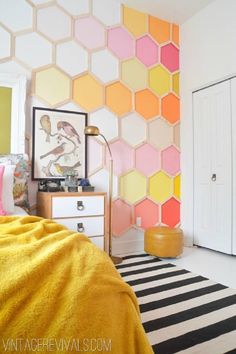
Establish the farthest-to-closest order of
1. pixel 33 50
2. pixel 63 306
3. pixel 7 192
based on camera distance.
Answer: pixel 33 50 < pixel 7 192 < pixel 63 306

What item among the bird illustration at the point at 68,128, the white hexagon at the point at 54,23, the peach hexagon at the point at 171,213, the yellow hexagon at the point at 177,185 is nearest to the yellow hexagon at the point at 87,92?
the bird illustration at the point at 68,128

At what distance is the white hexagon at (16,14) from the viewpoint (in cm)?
237

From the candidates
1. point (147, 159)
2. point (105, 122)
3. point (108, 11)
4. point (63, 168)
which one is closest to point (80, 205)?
point (63, 168)

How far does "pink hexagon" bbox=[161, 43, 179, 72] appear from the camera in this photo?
321 cm

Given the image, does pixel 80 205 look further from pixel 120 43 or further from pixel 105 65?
pixel 120 43

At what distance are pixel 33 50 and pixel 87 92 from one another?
650mm

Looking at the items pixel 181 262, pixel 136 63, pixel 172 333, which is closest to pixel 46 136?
pixel 136 63

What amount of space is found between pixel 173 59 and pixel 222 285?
107 inches

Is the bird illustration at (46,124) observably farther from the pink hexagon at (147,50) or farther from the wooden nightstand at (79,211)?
the pink hexagon at (147,50)

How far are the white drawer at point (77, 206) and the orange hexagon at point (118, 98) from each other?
45.0 inches

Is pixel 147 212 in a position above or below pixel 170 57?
below

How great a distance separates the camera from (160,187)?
10.3 feet

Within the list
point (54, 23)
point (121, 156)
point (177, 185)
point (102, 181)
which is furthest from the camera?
point (177, 185)

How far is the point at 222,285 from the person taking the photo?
189 cm
